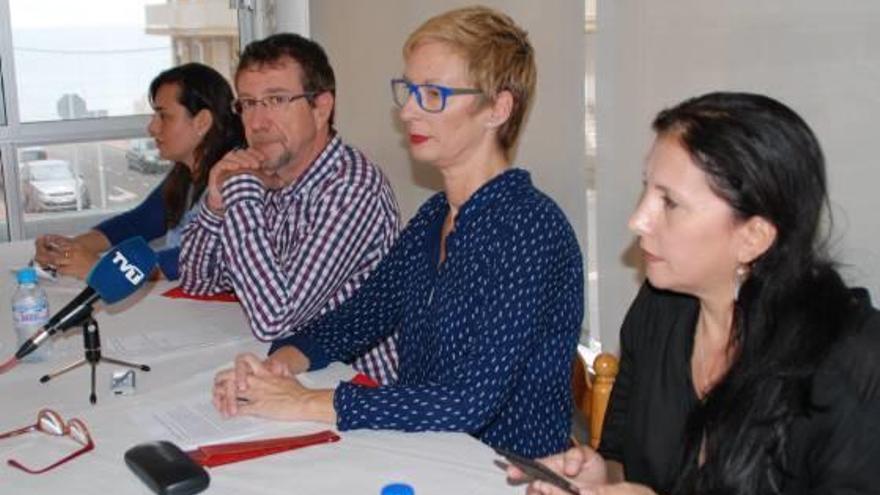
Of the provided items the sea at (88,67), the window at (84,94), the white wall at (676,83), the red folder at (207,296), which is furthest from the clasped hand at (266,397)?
the sea at (88,67)

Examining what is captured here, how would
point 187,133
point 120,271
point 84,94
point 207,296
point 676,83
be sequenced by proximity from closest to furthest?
point 120,271, point 676,83, point 207,296, point 187,133, point 84,94

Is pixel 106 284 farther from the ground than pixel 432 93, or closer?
closer

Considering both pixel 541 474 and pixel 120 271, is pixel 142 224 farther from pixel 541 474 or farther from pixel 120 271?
pixel 541 474

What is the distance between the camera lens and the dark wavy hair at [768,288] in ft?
4.43

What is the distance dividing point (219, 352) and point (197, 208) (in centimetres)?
95

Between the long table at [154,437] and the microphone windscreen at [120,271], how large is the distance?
163mm

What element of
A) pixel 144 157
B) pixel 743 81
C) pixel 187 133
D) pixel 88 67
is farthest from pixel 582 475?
pixel 88 67

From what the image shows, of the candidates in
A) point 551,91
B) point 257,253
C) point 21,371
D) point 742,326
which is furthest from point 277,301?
point 742,326

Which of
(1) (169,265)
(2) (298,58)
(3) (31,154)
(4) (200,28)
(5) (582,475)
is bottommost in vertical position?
(5) (582,475)

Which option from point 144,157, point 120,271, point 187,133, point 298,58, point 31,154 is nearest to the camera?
point 120,271

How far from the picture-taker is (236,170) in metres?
2.40

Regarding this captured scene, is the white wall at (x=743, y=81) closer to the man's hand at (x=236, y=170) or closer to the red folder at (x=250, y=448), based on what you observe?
the man's hand at (x=236, y=170)

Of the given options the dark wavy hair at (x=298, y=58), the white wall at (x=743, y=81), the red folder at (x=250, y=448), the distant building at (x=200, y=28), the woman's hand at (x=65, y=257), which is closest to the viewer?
the red folder at (x=250, y=448)

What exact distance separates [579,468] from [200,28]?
4.24 m
